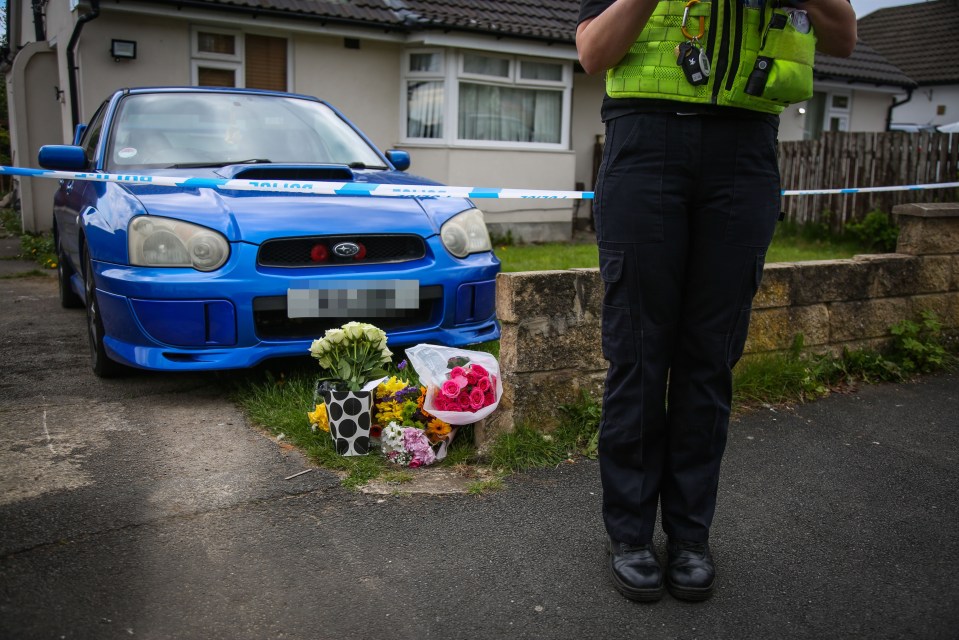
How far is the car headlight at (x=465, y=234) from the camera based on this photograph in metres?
4.38

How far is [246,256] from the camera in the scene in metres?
3.86

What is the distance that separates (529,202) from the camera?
13000mm

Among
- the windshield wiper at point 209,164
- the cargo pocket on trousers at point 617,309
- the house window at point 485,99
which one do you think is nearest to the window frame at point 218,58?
the house window at point 485,99

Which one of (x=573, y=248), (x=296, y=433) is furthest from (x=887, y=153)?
(x=296, y=433)

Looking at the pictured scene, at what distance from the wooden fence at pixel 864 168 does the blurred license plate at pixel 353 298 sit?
8522 mm

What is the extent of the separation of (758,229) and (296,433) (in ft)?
6.99

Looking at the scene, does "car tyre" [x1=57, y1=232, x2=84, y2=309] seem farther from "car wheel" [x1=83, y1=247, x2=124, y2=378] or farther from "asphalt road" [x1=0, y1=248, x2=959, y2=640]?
"asphalt road" [x1=0, y1=248, x2=959, y2=640]

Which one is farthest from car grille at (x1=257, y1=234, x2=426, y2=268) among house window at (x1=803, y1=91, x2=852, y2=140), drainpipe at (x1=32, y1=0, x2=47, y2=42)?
house window at (x1=803, y1=91, x2=852, y2=140)

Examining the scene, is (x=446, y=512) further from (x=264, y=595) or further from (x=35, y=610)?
(x=35, y=610)

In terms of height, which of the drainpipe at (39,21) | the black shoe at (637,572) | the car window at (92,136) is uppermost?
the drainpipe at (39,21)

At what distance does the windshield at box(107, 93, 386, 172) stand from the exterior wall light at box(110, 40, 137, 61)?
5693mm

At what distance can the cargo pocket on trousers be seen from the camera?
233cm

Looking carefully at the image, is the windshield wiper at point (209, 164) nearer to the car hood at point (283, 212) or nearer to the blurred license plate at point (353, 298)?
the car hood at point (283, 212)

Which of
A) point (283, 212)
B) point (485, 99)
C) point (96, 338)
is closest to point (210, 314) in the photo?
point (283, 212)
